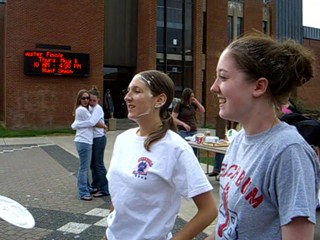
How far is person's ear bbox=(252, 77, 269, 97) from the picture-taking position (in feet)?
4.55

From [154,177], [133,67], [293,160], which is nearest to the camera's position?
[293,160]

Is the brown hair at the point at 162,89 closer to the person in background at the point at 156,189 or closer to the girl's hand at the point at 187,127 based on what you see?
the person in background at the point at 156,189

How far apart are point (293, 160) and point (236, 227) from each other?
0.35m

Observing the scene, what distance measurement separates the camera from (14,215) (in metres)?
2.05

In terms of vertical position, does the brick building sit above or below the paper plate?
above

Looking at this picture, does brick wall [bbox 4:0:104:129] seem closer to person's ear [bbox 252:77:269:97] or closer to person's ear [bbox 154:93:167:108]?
person's ear [bbox 154:93:167:108]

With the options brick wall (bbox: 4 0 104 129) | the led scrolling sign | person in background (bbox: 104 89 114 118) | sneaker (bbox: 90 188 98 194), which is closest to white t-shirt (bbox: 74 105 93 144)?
sneaker (bbox: 90 188 98 194)

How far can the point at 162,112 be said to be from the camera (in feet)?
7.45

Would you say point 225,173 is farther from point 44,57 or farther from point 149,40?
point 149,40

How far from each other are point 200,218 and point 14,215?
3.22 feet

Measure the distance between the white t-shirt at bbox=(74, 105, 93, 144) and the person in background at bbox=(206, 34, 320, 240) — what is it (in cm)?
542

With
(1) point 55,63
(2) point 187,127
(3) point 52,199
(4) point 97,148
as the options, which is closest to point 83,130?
(4) point 97,148

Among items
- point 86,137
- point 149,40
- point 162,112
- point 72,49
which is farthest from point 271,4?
point 162,112

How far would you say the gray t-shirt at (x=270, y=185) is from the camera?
1233 millimetres
